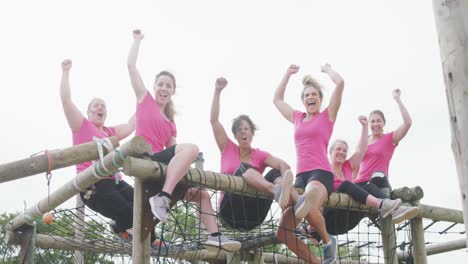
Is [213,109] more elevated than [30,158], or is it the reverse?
[213,109]

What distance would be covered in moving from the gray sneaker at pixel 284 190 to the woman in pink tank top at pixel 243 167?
0.11 m

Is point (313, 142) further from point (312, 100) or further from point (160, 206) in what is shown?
point (160, 206)

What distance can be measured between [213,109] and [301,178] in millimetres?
810

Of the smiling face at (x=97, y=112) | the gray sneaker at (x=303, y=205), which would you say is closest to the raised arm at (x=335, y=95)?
the gray sneaker at (x=303, y=205)

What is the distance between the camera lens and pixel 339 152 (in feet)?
17.1

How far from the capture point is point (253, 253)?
588 cm

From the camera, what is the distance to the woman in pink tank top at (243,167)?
166 inches

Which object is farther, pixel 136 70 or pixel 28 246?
pixel 28 246

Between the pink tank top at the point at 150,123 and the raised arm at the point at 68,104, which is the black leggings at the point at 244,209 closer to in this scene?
the pink tank top at the point at 150,123

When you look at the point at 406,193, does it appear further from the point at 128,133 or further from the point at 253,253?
the point at 128,133

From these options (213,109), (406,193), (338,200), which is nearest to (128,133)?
(213,109)

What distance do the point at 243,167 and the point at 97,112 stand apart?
121 centimetres

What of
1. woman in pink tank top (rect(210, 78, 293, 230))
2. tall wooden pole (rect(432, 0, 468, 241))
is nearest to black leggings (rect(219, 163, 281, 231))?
woman in pink tank top (rect(210, 78, 293, 230))

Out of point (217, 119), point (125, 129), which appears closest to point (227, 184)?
point (217, 119)
